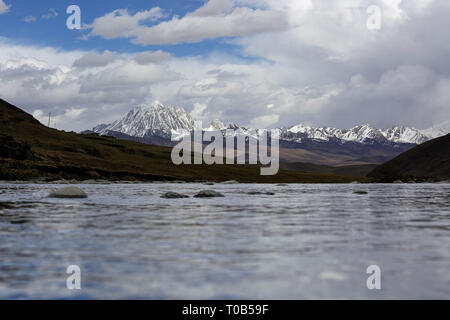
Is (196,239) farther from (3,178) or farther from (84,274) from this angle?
(3,178)

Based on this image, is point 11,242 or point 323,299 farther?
point 11,242

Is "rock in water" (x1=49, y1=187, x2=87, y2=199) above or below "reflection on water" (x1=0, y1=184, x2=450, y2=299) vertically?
above

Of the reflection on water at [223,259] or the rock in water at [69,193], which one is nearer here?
the reflection on water at [223,259]

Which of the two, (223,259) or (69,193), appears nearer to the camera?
(223,259)

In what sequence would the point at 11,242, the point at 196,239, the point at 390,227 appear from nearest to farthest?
the point at 11,242
the point at 196,239
the point at 390,227

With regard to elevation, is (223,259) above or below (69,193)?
below

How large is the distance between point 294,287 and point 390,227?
51.1 ft

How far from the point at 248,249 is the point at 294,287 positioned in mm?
6086

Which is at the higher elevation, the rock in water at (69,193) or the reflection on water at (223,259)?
the rock in water at (69,193)

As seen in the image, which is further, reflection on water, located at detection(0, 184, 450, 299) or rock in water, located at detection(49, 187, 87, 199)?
rock in water, located at detection(49, 187, 87, 199)
